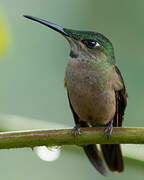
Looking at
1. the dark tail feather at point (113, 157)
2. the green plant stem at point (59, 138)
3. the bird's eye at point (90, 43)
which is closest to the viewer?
the green plant stem at point (59, 138)

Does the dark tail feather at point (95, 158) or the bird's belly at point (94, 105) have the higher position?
the bird's belly at point (94, 105)

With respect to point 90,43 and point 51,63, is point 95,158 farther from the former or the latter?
point 51,63

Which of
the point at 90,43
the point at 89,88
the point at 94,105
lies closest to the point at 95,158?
the point at 94,105

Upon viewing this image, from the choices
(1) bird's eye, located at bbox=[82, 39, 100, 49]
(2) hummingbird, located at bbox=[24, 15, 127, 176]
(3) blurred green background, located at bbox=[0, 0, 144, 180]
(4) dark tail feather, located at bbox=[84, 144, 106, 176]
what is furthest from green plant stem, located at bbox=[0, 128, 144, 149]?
(3) blurred green background, located at bbox=[0, 0, 144, 180]

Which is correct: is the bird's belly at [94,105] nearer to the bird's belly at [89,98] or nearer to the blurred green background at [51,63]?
the bird's belly at [89,98]

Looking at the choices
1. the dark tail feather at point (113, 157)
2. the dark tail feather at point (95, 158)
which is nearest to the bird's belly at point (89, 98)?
the dark tail feather at point (95, 158)

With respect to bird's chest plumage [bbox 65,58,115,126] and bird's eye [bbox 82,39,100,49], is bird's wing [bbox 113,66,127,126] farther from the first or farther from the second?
bird's eye [bbox 82,39,100,49]

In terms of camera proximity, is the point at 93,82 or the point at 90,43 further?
the point at 90,43
